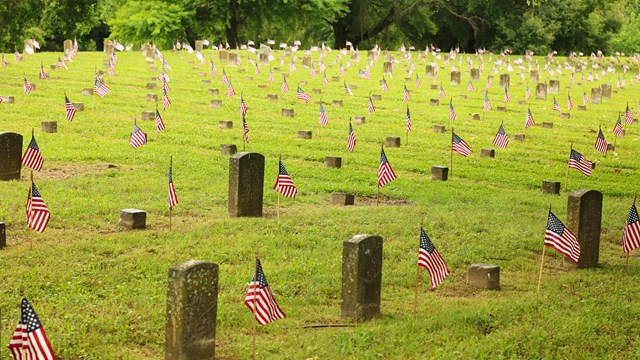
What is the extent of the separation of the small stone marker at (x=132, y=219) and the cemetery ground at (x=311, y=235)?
0.32m

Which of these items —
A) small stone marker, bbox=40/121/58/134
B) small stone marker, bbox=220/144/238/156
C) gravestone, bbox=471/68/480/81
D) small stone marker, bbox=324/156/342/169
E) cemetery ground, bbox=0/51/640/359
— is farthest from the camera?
gravestone, bbox=471/68/480/81

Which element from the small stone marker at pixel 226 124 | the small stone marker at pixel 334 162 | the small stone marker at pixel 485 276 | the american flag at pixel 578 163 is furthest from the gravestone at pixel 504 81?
the small stone marker at pixel 485 276

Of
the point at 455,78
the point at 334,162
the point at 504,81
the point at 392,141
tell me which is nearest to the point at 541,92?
the point at 504,81

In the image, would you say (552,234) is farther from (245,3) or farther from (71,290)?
(245,3)

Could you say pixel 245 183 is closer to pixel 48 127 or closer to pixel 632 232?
pixel 632 232

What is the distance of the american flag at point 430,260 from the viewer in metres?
12.0

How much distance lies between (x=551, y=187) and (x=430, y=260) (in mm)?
10350

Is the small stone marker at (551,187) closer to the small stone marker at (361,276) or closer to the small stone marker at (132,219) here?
the small stone marker at (132,219)

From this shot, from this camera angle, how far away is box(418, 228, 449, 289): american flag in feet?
39.2

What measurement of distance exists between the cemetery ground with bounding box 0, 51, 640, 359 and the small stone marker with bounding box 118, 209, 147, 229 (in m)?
0.32

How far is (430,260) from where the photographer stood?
1212 cm

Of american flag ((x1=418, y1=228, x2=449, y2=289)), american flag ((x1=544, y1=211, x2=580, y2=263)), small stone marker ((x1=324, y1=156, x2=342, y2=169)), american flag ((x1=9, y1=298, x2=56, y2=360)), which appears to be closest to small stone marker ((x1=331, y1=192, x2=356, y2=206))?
small stone marker ((x1=324, y1=156, x2=342, y2=169))

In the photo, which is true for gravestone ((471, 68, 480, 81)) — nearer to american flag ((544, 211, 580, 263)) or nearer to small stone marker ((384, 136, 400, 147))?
small stone marker ((384, 136, 400, 147))

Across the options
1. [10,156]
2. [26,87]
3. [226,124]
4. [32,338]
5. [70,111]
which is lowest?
[32,338]
